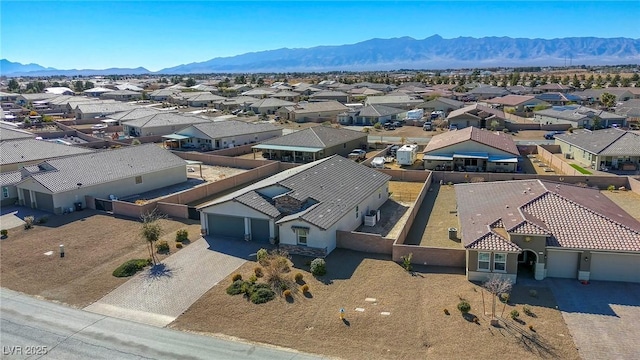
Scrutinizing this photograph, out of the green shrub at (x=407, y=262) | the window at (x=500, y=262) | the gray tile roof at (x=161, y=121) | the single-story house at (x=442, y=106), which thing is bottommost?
the green shrub at (x=407, y=262)

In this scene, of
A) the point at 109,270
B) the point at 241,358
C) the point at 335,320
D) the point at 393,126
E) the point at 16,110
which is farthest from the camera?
the point at 16,110

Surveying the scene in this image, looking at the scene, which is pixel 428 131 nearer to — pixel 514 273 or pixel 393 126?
pixel 393 126

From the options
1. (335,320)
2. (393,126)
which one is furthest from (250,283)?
(393,126)

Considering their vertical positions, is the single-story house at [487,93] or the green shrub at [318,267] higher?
the single-story house at [487,93]

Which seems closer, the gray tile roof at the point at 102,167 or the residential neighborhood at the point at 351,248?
the residential neighborhood at the point at 351,248

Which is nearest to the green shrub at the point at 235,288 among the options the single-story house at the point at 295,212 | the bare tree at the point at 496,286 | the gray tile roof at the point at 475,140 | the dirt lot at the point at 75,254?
the single-story house at the point at 295,212

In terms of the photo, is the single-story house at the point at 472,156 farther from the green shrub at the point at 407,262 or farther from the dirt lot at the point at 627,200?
the green shrub at the point at 407,262

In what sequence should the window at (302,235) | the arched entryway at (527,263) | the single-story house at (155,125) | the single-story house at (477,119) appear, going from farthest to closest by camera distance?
the single-story house at (477,119) < the single-story house at (155,125) < the window at (302,235) < the arched entryway at (527,263)
